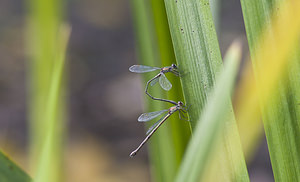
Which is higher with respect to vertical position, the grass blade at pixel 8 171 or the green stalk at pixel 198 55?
the green stalk at pixel 198 55

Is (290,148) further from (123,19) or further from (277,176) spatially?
(123,19)

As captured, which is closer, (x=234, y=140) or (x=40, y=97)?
(x=234, y=140)

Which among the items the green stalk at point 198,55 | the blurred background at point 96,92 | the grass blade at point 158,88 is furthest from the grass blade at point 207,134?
the blurred background at point 96,92

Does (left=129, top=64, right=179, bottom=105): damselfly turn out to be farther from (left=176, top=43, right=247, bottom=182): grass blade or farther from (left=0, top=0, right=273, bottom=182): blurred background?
(left=0, top=0, right=273, bottom=182): blurred background

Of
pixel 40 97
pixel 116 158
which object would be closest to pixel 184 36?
pixel 40 97

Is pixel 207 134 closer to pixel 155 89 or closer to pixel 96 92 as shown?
pixel 155 89

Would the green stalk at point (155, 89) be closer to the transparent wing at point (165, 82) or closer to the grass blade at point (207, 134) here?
the transparent wing at point (165, 82)
